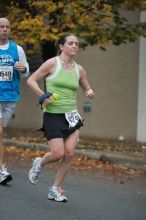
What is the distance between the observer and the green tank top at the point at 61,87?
6414 mm

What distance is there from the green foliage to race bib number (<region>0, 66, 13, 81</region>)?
12.5 feet

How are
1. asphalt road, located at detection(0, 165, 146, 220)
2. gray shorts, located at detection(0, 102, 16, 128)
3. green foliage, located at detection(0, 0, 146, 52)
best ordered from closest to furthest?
asphalt road, located at detection(0, 165, 146, 220)
gray shorts, located at detection(0, 102, 16, 128)
green foliage, located at detection(0, 0, 146, 52)

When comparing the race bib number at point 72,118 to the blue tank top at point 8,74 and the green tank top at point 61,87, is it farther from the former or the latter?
the blue tank top at point 8,74

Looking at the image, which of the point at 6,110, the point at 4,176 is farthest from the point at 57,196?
the point at 6,110

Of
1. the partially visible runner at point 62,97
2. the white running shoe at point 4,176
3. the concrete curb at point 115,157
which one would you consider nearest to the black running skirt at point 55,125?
the partially visible runner at point 62,97

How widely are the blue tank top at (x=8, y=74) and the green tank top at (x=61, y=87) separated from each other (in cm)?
92

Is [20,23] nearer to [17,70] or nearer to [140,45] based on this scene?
[140,45]

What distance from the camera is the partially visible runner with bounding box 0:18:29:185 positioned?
7.22m

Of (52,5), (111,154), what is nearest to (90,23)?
(52,5)

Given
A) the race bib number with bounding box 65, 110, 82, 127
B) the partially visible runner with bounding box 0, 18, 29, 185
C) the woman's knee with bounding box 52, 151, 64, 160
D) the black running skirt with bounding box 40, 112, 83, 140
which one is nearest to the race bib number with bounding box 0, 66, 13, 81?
the partially visible runner with bounding box 0, 18, 29, 185

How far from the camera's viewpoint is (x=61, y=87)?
21.1ft

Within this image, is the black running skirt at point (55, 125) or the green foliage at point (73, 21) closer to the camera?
the black running skirt at point (55, 125)

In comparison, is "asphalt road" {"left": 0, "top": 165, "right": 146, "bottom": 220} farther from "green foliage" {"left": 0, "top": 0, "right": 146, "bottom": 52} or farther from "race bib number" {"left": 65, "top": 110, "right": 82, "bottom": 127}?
"green foliage" {"left": 0, "top": 0, "right": 146, "bottom": 52}

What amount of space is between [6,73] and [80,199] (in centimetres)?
169
